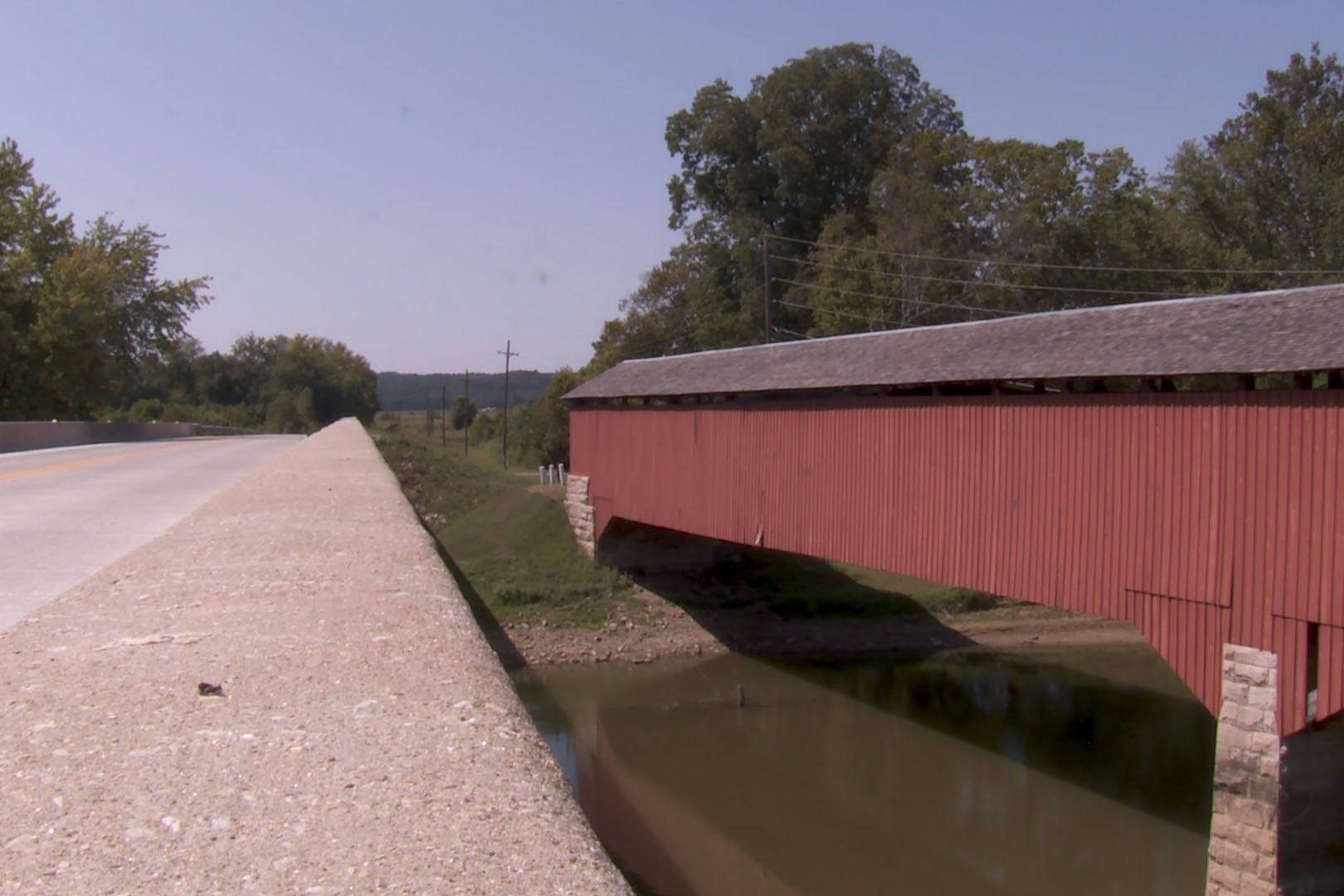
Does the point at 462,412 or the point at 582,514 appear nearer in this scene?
the point at 582,514

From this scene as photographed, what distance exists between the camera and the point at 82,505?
13125 mm

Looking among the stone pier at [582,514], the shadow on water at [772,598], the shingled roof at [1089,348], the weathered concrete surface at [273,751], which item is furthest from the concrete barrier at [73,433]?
the weathered concrete surface at [273,751]

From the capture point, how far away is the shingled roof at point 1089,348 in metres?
9.80

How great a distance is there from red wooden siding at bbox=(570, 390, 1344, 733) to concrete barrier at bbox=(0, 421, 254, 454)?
1899cm

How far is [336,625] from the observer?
5957 millimetres

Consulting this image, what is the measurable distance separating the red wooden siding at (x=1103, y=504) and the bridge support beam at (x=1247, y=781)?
0.16 metres

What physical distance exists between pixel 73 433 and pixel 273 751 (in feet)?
104

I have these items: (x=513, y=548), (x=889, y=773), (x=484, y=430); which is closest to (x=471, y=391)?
(x=484, y=430)

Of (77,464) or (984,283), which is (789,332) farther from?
(77,464)

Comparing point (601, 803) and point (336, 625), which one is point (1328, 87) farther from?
point (336, 625)

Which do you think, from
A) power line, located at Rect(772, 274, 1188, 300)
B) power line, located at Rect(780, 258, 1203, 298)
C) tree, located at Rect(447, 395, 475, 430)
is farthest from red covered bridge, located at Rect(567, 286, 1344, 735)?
tree, located at Rect(447, 395, 475, 430)

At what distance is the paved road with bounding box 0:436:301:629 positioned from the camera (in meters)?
8.49

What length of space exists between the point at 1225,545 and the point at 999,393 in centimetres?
335

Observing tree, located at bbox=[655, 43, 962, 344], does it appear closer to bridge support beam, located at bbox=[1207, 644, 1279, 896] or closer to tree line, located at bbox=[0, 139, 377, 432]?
tree line, located at bbox=[0, 139, 377, 432]
